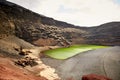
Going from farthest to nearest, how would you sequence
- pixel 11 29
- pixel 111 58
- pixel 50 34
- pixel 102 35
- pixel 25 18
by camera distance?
pixel 102 35 < pixel 50 34 < pixel 25 18 < pixel 11 29 < pixel 111 58

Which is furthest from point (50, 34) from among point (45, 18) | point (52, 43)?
point (45, 18)

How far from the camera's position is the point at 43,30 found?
196ft

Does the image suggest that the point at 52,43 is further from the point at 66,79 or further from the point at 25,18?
the point at 66,79

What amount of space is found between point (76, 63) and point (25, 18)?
3411 cm

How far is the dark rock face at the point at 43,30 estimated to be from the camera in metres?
46.8

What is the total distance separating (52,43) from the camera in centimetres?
5650

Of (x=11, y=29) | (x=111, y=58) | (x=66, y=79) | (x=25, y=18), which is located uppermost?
(x=25, y=18)

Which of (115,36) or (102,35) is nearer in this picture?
(115,36)

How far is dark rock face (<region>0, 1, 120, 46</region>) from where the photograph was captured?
153 feet

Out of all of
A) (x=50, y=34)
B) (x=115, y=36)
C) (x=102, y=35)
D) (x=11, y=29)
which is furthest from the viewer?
(x=102, y=35)

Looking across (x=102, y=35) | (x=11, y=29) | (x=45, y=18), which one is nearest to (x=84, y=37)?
(x=102, y=35)

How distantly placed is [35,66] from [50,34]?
35103 millimetres

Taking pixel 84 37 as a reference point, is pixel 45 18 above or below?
above

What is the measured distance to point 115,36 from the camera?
239ft
